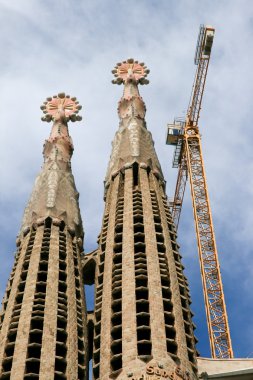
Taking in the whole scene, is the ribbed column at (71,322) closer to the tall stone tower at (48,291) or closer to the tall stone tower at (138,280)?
the tall stone tower at (48,291)

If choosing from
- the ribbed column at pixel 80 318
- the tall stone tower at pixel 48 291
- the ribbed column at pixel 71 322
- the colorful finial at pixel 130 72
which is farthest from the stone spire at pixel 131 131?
the ribbed column at pixel 71 322

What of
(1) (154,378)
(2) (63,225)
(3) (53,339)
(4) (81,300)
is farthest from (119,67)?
(1) (154,378)

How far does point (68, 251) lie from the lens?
161 ft

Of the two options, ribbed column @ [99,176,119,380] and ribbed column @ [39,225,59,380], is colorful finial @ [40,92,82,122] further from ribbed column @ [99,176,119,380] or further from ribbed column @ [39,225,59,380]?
ribbed column @ [39,225,59,380]

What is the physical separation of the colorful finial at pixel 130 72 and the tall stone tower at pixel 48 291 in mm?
9892

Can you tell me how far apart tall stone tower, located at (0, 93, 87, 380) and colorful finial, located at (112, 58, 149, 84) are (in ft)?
32.5

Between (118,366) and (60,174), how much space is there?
18956mm

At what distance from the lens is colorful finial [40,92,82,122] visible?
64.3m

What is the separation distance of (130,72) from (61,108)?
232 inches

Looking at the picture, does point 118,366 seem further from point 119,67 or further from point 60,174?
point 119,67

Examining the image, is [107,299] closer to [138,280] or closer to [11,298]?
[138,280]

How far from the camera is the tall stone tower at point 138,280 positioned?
38.8 m

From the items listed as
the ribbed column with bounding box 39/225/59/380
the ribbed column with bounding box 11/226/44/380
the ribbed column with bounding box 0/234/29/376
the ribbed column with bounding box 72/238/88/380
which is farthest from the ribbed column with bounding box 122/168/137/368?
the ribbed column with bounding box 0/234/29/376

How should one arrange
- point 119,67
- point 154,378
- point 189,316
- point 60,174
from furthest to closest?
1. point 119,67
2. point 60,174
3. point 189,316
4. point 154,378
